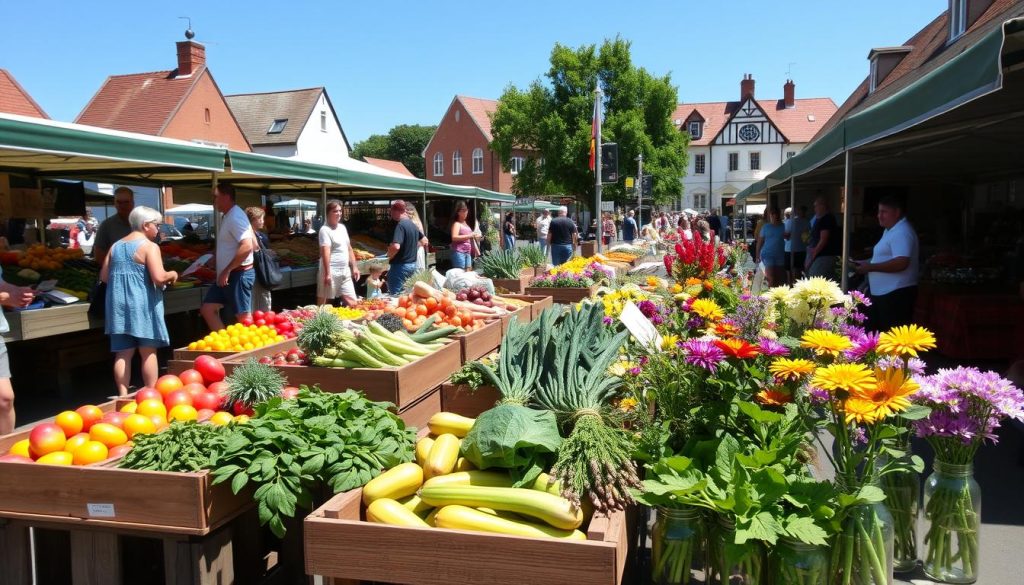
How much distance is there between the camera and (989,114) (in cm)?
564

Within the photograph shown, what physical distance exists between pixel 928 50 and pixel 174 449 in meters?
21.9

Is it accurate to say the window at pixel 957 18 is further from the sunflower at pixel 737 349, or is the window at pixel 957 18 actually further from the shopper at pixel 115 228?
the sunflower at pixel 737 349

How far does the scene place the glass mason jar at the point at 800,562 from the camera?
6.00ft

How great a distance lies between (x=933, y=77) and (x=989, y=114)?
233 cm

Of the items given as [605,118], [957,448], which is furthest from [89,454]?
[605,118]

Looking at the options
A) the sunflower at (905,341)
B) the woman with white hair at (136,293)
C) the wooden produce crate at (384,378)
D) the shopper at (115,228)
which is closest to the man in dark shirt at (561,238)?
the shopper at (115,228)

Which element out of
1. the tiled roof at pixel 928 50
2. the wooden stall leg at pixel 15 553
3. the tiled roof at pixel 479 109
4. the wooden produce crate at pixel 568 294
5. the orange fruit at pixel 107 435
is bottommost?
the wooden stall leg at pixel 15 553

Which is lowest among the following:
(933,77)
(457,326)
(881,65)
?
(457,326)

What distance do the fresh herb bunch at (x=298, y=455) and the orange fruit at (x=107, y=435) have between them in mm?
522

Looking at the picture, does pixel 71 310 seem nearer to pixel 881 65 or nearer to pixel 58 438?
pixel 58 438

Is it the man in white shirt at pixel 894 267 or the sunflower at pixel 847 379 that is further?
the man in white shirt at pixel 894 267

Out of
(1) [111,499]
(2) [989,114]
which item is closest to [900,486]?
(1) [111,499]

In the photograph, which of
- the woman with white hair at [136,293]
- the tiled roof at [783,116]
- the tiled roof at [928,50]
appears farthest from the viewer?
the tiled roof at [783,116]

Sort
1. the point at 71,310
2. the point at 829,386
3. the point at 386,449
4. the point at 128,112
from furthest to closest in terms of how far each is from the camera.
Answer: the point at 128,112 < the point at 71,310 < the point at 386,449 < the point at 829,386
